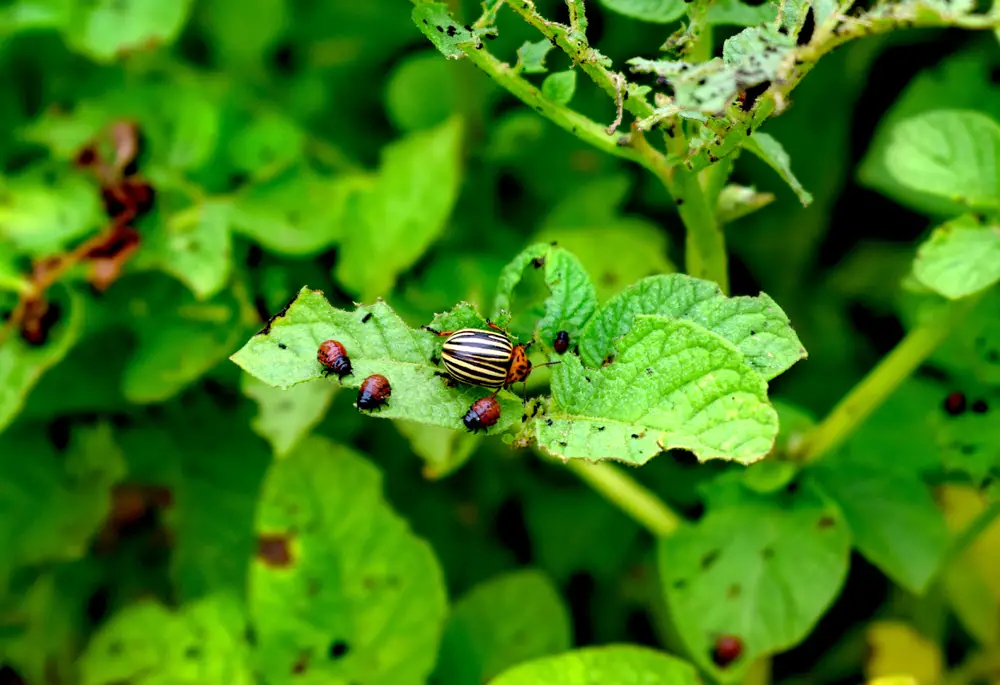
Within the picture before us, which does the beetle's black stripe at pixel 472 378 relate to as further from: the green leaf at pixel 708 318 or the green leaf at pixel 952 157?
the green leaf at pixel 952 157

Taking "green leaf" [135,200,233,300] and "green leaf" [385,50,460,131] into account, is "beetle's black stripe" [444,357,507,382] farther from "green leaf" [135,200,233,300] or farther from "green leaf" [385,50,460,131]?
"green leaf" [385,50,460,131]

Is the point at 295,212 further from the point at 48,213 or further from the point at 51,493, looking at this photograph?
the point at 51,493

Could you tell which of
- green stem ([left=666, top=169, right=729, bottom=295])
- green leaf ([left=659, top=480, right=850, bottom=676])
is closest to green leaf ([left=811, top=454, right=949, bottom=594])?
green leaf ([left=659, top=480, right=850, bottom=676])

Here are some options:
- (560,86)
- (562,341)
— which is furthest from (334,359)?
(560,86)

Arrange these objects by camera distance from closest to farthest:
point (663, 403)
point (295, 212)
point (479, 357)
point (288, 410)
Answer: point (663, 403) < point (479, 357) < point (288, 410) < point (295, 212)

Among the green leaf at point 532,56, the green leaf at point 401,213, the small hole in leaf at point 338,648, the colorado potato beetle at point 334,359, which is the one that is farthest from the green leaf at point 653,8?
the small hole in leaf at point 338,648

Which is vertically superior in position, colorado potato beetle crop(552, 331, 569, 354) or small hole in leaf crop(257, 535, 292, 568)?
colorado potato beetle crop(552, 331, 569, 354)
